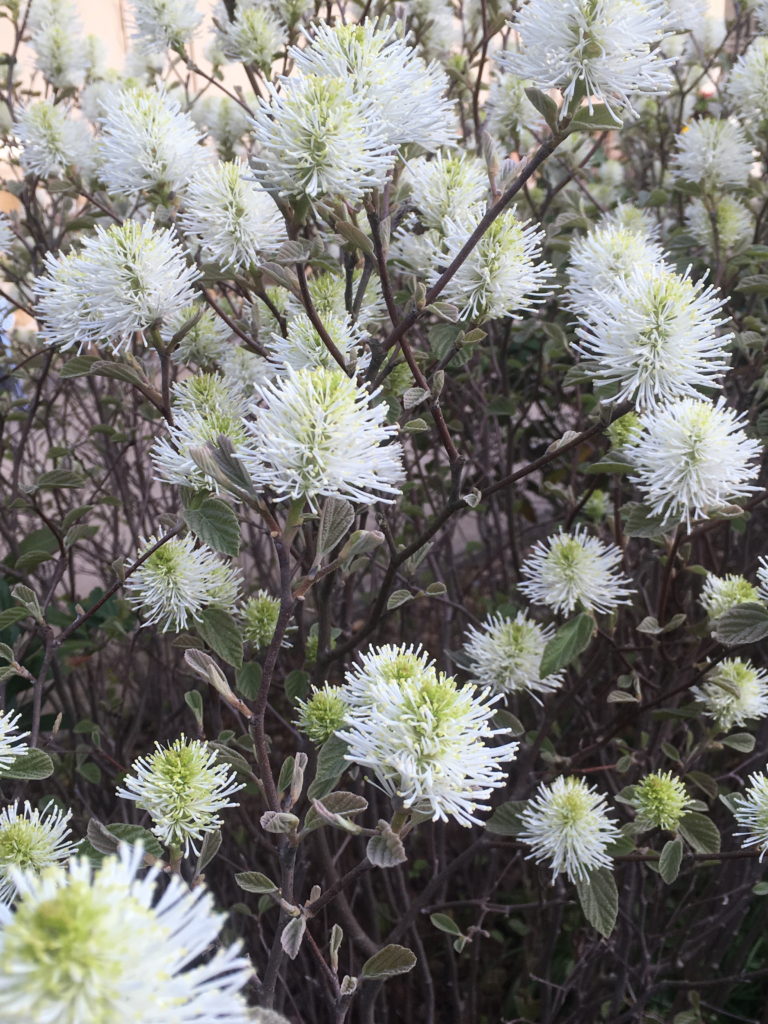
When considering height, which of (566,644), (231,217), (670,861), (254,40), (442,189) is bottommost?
(670,861)

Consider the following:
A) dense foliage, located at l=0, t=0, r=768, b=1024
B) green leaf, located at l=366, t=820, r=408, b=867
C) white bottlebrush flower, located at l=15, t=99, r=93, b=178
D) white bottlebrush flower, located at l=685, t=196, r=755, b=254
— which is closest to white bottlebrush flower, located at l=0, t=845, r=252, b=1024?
dense foliage, located at l=0, t=0, r=768, b=1024

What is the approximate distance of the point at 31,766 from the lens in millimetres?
696

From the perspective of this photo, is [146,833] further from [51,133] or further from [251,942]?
[51,133]

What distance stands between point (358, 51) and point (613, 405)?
0.35 m

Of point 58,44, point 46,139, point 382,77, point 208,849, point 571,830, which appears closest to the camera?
point 208,849

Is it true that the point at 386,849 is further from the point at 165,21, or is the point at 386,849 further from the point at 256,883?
the point at 165,21

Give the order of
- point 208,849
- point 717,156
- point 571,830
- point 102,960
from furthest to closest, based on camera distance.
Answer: point 717,156 → point 571,830 → point 208,849 → point 102,960

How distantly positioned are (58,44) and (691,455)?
52.9 inches

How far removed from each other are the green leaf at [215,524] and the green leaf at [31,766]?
0.20 metres

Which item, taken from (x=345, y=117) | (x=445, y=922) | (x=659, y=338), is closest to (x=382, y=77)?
(x=345, y=117)

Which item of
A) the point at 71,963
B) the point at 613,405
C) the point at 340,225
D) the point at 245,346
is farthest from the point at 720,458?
the point at 71,963

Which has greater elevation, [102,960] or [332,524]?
[332,524]

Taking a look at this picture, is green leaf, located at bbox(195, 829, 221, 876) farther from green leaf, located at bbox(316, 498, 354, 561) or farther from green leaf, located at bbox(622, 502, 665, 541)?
green leaf, located at bbox(622, 502, 665, 541)

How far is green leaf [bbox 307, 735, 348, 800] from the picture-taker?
0.64 metres
